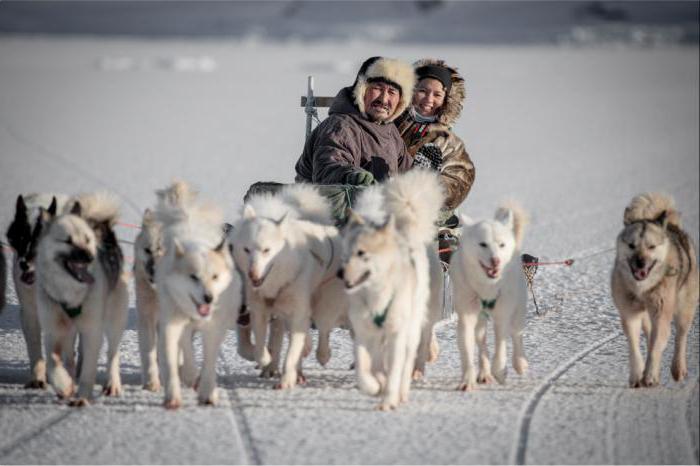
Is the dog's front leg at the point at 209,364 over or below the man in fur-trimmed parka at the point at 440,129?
below

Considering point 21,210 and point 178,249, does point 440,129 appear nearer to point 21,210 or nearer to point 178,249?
point 178,249

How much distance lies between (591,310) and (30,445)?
4.13 metres

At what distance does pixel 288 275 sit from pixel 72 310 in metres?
0.97

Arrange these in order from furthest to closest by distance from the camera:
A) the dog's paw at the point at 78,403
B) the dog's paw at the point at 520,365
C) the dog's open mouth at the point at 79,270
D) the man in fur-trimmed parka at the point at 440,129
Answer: the man in fur-trimmed parka at the point at 440,129, the dog's paw at the point at 520,365, the dog's paw at the point at 78,403, the dog's open mouth at the point at 79,270

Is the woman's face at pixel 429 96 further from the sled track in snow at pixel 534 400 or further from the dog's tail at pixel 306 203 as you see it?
the sled track in snow at pixel 534 400

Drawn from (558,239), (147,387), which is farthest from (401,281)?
(558,239)

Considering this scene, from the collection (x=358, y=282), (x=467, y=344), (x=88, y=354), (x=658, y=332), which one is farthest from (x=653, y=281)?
(x=88, y=354)

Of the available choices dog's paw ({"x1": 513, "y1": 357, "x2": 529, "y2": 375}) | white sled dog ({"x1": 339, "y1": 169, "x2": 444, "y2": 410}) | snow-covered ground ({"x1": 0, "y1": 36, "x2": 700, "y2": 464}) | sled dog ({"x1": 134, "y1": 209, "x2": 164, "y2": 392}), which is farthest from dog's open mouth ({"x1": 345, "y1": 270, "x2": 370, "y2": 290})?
dog's paw ({"x1": 513, "y1": 357, "x2": 529, "y2": 375})

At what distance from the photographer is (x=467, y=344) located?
5422mm

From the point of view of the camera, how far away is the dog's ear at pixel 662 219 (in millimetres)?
5375

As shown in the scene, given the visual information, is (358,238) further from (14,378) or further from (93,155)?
(93,155)

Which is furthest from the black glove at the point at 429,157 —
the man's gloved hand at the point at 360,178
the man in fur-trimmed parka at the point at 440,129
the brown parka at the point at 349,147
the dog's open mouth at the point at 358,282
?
the dog's open mouth at the point at 358,282

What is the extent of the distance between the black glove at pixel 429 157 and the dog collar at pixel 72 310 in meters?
2.74

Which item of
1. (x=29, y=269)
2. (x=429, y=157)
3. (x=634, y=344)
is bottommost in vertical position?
(x=634, y=344)
